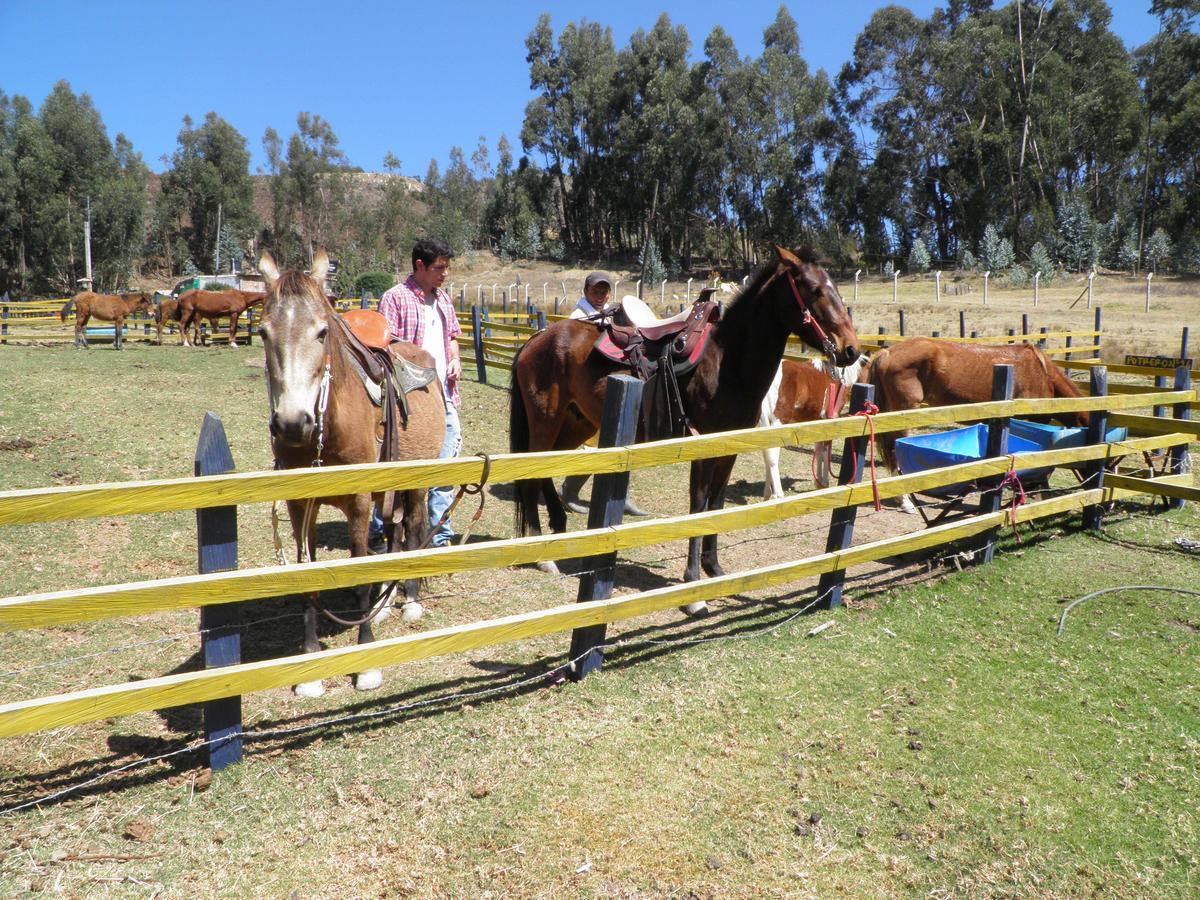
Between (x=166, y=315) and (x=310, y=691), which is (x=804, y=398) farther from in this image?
(x=166, y=315)

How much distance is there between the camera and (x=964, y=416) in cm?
521

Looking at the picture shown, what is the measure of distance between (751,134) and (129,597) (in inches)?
2177

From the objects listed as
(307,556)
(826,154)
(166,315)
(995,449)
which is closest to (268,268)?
(307,556)

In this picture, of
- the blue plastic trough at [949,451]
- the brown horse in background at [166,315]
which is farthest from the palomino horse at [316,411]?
the brown horse in background at [166,315]

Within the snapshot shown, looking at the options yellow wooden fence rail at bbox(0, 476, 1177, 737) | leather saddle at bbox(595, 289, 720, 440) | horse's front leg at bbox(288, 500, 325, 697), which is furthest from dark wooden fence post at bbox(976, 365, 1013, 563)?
horse's front leg at bbox(288, 500, 325, 697)

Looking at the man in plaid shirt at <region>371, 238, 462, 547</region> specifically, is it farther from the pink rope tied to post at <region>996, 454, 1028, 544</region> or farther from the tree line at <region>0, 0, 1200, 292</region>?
the tree line at <region>0, 0, 1200, 292</region>

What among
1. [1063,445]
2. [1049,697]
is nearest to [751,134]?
[1063,445]

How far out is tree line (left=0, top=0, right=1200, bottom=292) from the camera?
45656 mm

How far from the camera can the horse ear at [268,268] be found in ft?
11.3

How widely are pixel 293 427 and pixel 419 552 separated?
2.41 ft

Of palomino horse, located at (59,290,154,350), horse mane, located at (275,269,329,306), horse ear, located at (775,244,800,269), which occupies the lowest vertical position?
horse mane, located at (275,269,329,306)

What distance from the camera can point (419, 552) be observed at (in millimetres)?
3057

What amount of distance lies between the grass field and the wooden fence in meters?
0.26

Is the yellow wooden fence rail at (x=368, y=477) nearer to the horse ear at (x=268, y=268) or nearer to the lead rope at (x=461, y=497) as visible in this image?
the lead rope at (x=461, y=497)
